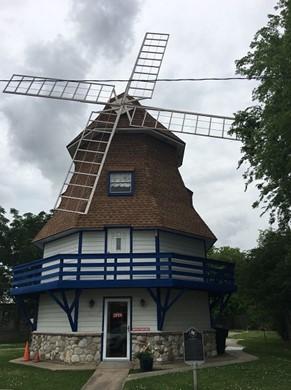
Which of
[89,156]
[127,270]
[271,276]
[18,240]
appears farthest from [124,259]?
[18,240]

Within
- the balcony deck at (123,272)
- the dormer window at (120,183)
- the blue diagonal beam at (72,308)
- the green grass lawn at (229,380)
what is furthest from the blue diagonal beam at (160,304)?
the dormer window at (120,183)

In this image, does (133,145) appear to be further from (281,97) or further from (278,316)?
(278,316)

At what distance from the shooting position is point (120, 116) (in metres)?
20.3

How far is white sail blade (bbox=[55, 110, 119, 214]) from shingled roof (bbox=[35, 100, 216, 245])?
37 cm

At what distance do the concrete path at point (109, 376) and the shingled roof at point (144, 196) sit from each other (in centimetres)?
505

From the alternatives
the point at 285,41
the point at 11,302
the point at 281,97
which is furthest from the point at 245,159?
the point at 11,302

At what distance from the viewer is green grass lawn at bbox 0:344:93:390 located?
1222cm

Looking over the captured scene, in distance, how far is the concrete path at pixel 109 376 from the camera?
480 inches

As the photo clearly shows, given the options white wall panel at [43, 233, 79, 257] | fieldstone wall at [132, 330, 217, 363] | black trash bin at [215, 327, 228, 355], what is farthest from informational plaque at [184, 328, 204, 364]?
black trash bin at [215, 327, 228, 355]

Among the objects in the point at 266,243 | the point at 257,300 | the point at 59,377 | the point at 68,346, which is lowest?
the point at 59,377

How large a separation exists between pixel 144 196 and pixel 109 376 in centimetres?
723

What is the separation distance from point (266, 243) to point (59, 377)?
57.6 ft

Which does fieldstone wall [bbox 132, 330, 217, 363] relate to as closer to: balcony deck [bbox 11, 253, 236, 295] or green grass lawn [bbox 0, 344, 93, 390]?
balcony deck [bbox 11, 253, 236, 295]

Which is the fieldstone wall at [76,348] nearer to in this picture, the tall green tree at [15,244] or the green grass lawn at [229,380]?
Answer: the green grass lawn at [229,380]
